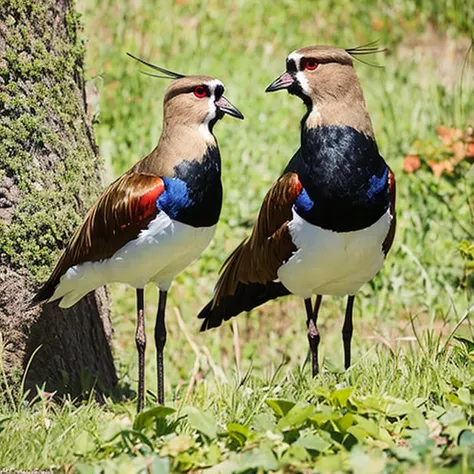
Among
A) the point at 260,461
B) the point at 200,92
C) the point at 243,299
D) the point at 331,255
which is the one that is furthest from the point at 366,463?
the point at 243,299

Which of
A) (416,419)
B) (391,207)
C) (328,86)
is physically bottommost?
(416,419)

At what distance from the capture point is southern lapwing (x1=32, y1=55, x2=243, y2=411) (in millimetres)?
4246

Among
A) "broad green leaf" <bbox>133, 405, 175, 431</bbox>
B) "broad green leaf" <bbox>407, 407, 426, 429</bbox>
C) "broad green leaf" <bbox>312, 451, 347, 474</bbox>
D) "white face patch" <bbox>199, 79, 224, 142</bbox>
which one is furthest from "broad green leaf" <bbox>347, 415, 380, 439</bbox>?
"white face patch" <bbox>199, 79, 224, 142</bbox>

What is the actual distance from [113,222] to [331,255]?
101 centimetres

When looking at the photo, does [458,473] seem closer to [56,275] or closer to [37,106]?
[56,275]

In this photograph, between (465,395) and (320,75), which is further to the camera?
(320,75)

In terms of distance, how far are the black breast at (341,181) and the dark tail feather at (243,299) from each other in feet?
2.98

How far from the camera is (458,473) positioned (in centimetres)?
274

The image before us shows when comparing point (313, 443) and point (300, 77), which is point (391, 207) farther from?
point (313, 443)

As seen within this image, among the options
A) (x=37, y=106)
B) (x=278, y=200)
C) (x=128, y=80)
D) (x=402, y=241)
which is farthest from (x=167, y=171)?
(x=128, y=80)

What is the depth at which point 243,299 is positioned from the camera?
5.14 meters

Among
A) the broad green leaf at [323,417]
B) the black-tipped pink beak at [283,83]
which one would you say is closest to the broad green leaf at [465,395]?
the broad green leaf at [323,417]

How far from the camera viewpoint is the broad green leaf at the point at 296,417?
3.32 meters

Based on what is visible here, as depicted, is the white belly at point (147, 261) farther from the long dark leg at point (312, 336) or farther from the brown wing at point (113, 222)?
the long dark leg at point (312, 336)
